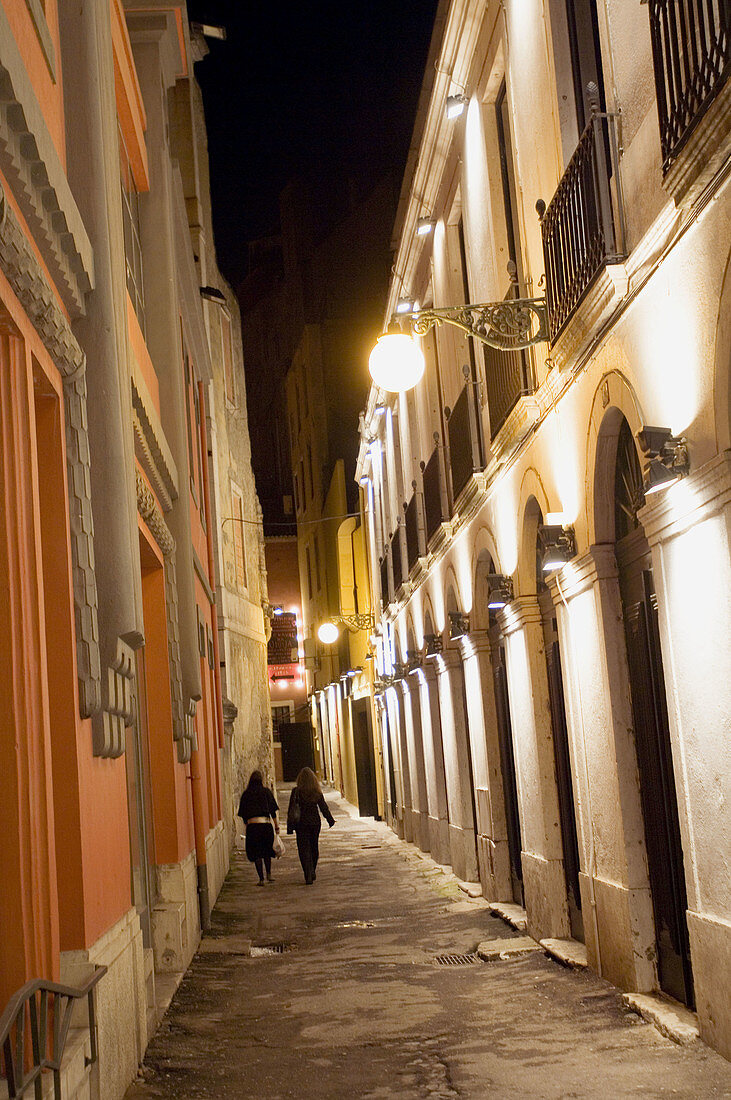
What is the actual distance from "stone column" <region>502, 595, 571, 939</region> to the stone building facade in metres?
0.03

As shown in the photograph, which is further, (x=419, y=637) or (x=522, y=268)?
(x=419, y=637)

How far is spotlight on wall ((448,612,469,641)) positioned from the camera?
14.7 m

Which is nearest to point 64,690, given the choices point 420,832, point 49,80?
point 49,80

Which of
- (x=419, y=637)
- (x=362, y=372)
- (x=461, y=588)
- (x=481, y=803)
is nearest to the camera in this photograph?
(x=481, y=803)

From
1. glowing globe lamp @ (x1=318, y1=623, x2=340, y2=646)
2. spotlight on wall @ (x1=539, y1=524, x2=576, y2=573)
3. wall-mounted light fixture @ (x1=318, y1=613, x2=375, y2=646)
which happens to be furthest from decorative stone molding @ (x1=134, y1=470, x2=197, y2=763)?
glowing globe lamp @ (x1=318, y1=623, x2=340, y2=646)

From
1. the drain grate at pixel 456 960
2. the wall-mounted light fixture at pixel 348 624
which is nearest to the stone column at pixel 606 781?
the drain grate at pixel 456 960

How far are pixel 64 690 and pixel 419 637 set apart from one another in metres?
14.7

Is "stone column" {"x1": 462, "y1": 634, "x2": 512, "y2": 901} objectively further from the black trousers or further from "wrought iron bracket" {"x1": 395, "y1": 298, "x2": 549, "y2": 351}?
"wrought iron bracket" {"x1": 395, "y1": 298, "x2": 549, "y2": 351}

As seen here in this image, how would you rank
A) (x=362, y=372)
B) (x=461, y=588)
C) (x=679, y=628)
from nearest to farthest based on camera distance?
(x=679, y=628) → (x=461, y=588) → (x=362, y=372)

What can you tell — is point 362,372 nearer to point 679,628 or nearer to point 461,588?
point 461,588

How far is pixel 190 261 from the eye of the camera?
16609 millimetres

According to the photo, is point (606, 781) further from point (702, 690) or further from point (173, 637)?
point (173, 637)

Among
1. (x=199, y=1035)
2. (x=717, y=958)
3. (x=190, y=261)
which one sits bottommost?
(x=199, y=1035)

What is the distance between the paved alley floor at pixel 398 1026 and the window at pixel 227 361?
57.2ft
